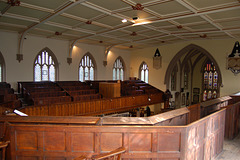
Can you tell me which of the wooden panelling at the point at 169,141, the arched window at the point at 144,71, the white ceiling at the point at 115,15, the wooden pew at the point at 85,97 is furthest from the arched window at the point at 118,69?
the wooden panelling at the point at 169,141

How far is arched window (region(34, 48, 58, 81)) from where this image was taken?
1205 centimetres

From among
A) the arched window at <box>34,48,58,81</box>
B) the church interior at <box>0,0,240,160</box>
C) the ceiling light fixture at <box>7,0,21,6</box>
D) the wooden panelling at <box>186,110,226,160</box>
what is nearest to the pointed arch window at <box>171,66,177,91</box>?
the church interior at <box>0,0,240,160</box>

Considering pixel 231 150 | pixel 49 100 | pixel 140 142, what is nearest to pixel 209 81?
pixel 231 150

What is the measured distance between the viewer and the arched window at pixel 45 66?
12.0 metres

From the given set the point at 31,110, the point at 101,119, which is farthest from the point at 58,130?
the point at 31,110

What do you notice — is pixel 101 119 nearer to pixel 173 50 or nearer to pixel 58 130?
pixel 58 130

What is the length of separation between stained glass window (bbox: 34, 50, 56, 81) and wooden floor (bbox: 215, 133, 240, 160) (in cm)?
1097

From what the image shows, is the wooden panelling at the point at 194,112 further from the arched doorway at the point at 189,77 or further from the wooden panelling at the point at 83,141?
the arched doorway at the point at 189,77

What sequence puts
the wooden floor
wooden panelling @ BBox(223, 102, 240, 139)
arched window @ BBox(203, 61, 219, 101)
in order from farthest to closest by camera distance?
arched window @ BBox(203, 61, 219, 101)
wooden panelling @ BBox(223, 102, 240, 139)
the wooden floor

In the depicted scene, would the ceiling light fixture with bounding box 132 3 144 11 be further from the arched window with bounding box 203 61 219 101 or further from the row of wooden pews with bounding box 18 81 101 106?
the arched window with bounding box 203 61 219 101

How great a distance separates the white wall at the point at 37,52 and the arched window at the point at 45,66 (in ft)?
1.16

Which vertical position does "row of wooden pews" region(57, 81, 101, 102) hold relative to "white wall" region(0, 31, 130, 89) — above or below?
below

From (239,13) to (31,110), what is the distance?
946cm

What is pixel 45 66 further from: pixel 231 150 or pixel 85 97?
pixel 231 150
